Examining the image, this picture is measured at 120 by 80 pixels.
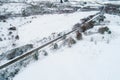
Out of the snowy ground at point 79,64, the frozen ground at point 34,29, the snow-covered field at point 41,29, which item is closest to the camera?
the snowy ground at point 79,64

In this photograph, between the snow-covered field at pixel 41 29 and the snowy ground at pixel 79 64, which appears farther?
the snow-covered field at pixel 41 29

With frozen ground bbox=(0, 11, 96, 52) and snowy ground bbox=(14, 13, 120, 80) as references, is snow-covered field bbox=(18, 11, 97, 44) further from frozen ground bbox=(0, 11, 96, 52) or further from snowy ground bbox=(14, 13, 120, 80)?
snowy ground bbox=(14, 13, 120, 80)

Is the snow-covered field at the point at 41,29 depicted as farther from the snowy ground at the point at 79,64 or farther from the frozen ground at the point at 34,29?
the snowy ground at the point at 79,64

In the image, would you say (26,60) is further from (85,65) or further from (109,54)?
(109,54)

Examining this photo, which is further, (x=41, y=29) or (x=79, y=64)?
(x=41, y=29)

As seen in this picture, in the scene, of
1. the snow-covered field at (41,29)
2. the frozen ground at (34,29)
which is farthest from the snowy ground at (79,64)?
the snow-covered field at (41,29)

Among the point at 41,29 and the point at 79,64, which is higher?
the point at 79,64

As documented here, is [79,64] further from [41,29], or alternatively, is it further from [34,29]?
[34,29]

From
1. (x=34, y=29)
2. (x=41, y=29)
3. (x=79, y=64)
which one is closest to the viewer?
(x=79, y=64)

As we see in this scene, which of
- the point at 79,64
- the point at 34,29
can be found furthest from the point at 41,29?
the point at 79,64

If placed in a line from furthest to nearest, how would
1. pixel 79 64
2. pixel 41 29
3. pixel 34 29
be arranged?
pixel 34 29, pixel 41 29, pixel 79 64

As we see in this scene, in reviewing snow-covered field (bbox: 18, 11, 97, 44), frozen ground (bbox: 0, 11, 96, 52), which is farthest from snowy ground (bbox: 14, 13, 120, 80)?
snow-covered field (bbox: 18, 11, 97, 44)

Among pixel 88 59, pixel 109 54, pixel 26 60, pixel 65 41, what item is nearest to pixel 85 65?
pixel 88 59
